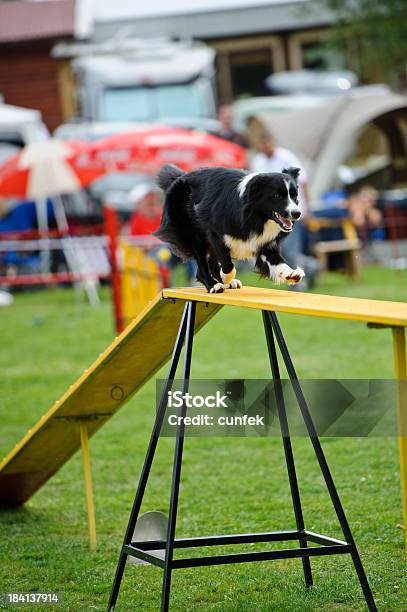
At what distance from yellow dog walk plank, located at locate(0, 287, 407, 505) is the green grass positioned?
0.33m

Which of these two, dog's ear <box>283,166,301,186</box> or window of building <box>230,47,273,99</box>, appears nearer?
dog's ear <box>283,166,301,186</box>

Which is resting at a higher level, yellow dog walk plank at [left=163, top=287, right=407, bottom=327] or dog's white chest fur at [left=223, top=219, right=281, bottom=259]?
dog's white chest fur at [left=223, top=219, right=281, bottom=259]

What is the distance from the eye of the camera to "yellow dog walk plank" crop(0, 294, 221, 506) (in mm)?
4016

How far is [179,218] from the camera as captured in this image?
13.3ft

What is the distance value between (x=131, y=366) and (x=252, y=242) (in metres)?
0.88

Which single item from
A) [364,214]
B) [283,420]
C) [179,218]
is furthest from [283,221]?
[364,214]

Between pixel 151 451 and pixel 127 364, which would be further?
pixel 127 364

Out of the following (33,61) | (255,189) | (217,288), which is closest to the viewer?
(255,189)

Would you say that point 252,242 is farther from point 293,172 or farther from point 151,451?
point 151,451

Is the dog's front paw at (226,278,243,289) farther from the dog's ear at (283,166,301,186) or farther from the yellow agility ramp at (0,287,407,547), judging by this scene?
the dog's ear at (283,166,301,186)

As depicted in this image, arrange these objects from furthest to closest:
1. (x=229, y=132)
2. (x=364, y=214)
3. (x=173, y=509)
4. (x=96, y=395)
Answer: (x=229, y=132) → (x=364, y=214) → (x=96, y=395) → (x=173, y=509)

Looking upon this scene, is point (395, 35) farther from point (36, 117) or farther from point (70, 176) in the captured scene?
point (70, 176)

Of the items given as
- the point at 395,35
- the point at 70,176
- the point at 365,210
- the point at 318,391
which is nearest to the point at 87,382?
the point at 318,391

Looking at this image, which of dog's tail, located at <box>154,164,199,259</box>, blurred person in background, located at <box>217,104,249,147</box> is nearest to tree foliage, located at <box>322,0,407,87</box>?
blurred person in background, located at <box>217,104,249,147</box>
